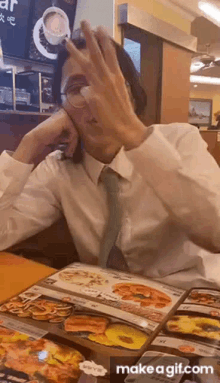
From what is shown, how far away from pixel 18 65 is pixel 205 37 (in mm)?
3520

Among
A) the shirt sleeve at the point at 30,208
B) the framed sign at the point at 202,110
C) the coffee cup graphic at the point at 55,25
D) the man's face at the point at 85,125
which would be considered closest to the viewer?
the man's face at the point at 85,125

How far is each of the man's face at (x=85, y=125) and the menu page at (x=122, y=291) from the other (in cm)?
31

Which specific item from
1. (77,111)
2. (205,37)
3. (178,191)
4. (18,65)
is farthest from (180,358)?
(205,37)

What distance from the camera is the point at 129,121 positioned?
618mm

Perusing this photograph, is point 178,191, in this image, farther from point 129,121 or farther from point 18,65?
point 18,65

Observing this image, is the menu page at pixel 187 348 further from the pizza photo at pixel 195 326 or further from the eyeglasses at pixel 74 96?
the eyeglasses at pixel 74 96

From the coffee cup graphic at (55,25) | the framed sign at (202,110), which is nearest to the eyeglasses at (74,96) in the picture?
the coffee cup graphic at (55,25)

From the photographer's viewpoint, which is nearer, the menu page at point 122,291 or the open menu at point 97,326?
the open menu at point 97,326

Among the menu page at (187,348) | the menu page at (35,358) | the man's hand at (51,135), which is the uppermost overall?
the man's hand at (51,135)

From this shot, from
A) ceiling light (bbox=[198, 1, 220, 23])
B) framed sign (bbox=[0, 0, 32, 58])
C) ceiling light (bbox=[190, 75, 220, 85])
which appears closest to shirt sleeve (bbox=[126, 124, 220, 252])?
framed sign (bbox=[0, 0, 32, 58])

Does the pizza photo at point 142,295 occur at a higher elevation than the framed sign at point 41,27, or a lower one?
lower

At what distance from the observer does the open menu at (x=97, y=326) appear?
0.36m

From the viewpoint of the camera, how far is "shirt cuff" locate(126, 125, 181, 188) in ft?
2.12

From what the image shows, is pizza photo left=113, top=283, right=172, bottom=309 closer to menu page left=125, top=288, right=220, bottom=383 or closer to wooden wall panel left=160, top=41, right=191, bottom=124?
menu page left=125, top=288, right=220, bottom=383
